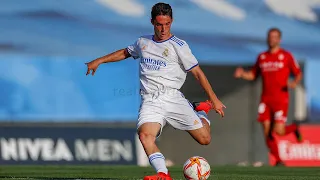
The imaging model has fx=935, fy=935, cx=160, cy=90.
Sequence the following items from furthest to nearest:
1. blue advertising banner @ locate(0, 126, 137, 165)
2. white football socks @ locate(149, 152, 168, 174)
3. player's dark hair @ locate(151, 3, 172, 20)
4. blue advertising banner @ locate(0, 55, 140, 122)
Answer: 1. blue advertising banner @ locate(0, 55, 140, 122)
2. blue advertising banner @ locate(0, 126, 137, 165)
3. player's dark hair @ locate(151, 3, 172, 20)
4. white football socks @ locate(149, 152, 168, 174)

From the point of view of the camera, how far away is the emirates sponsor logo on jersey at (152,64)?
10.9m

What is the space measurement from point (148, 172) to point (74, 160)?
494 cm

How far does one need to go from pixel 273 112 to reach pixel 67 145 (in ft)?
13.7

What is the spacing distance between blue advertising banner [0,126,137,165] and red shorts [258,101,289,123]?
9.36ft

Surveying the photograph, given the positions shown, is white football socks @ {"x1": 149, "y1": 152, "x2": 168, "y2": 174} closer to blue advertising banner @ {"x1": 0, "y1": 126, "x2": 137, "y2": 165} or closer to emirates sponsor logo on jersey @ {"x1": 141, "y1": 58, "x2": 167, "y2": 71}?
emirates sponsor logo on jersey @ {"x1": 141, "y1": 58, "x2": 167, "y2": 71}

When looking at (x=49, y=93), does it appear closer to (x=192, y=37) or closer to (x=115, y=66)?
(x=115, y=66)

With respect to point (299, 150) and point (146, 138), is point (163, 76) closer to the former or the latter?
point (146, 138)

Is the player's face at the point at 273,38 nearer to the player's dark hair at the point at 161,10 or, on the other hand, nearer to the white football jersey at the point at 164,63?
the white football jersey at the point at 164,63

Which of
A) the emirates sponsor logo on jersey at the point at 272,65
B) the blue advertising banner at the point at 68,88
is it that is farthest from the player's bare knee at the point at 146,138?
the blue advertising banner at the point at 68,88

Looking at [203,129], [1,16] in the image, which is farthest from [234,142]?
[203,129]

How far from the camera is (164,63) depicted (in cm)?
1088

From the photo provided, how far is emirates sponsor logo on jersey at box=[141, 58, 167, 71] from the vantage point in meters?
10.9

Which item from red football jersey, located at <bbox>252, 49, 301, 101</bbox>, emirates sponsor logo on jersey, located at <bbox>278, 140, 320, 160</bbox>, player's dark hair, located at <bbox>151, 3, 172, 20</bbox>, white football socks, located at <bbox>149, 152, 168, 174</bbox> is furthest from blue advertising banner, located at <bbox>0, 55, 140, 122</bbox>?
white football socks, located at <bbox>149, 152, 168, 174</bbox>

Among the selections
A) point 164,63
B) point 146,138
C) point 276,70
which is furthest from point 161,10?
point 276,70
